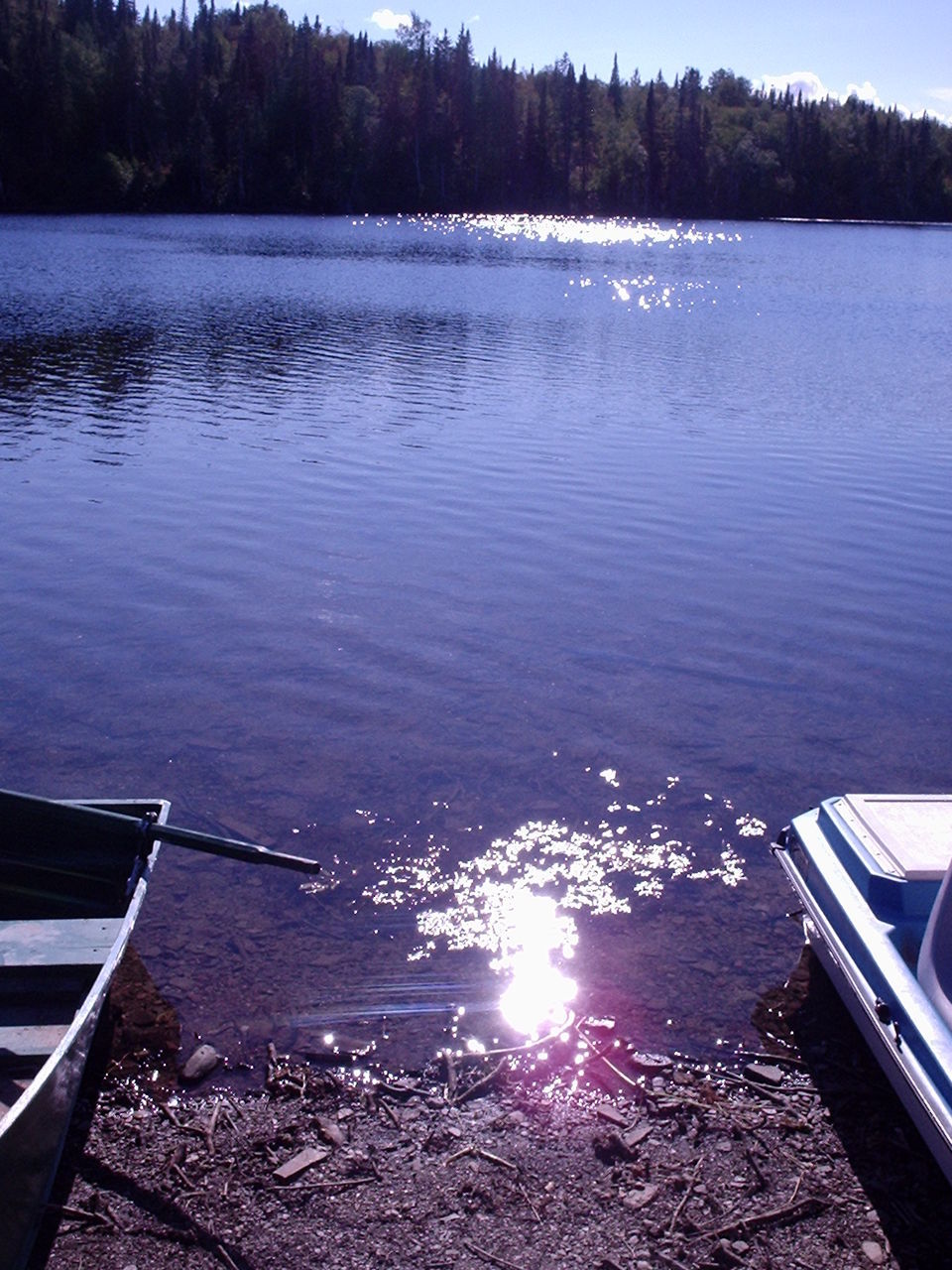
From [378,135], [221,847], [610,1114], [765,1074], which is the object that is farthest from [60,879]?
[378,135]

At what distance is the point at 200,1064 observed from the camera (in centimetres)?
548

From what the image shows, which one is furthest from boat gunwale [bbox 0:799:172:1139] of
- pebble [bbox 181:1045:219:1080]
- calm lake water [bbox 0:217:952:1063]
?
calm lake water [bbox 0:217:952:1063]

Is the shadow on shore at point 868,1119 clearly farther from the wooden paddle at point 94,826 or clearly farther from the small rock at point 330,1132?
the wooden paddle at point 94,826

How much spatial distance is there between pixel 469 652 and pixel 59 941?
6.01 meters

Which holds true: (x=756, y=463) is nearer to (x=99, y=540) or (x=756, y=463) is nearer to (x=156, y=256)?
(x=99, y=540)

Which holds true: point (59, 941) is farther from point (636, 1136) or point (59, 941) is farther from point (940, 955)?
point (940, 955)

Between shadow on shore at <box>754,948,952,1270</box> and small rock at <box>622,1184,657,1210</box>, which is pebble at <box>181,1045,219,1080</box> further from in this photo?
shadow on shore at <box>754,948,952,1270</box>

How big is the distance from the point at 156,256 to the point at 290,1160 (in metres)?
56.4

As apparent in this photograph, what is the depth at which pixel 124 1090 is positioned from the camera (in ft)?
17.4

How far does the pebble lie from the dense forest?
10910 cm

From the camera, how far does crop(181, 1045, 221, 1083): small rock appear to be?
5415 millimetres

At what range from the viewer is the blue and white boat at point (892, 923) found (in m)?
4.64

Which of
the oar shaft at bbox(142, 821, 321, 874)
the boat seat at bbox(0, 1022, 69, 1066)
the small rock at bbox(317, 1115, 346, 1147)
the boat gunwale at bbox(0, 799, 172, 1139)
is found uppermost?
the oar shaft at bbox(142, 821, 321, 874)

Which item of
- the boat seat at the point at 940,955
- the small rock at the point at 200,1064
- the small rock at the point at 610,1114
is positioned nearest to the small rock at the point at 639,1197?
the small rock at the point at 610,1114
